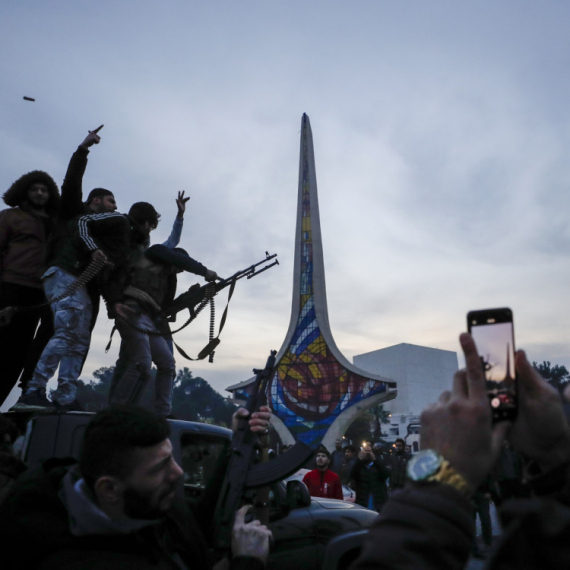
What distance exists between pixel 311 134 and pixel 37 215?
88.9 ft

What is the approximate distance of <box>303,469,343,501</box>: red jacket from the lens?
7.52 meters

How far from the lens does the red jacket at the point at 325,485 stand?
7516 mm

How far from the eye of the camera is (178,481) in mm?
2059

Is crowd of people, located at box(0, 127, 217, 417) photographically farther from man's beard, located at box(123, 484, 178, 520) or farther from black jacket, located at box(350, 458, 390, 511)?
black jacket, located at box(350, 458, 390, 511)

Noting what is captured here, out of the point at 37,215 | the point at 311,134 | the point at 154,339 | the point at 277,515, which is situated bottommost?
the point at 277,515

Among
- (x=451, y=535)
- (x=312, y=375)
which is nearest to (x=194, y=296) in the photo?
(x=451, y=535)

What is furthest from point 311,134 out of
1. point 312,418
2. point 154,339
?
point 154,339

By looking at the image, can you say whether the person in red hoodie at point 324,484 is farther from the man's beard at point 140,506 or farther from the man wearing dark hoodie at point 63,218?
the man's beard at point 140,506

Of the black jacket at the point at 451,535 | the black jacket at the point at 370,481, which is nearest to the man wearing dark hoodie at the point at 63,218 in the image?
the black jacket at the point at 451,535

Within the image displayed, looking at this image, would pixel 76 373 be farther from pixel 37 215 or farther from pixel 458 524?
pixel 458 524

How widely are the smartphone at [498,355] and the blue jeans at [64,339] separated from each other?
3.88m

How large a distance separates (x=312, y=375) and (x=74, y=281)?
23438 mm

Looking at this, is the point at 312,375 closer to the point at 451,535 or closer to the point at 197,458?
the point at 197,458

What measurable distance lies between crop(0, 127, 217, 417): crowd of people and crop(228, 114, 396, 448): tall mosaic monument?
21737 millimetres
